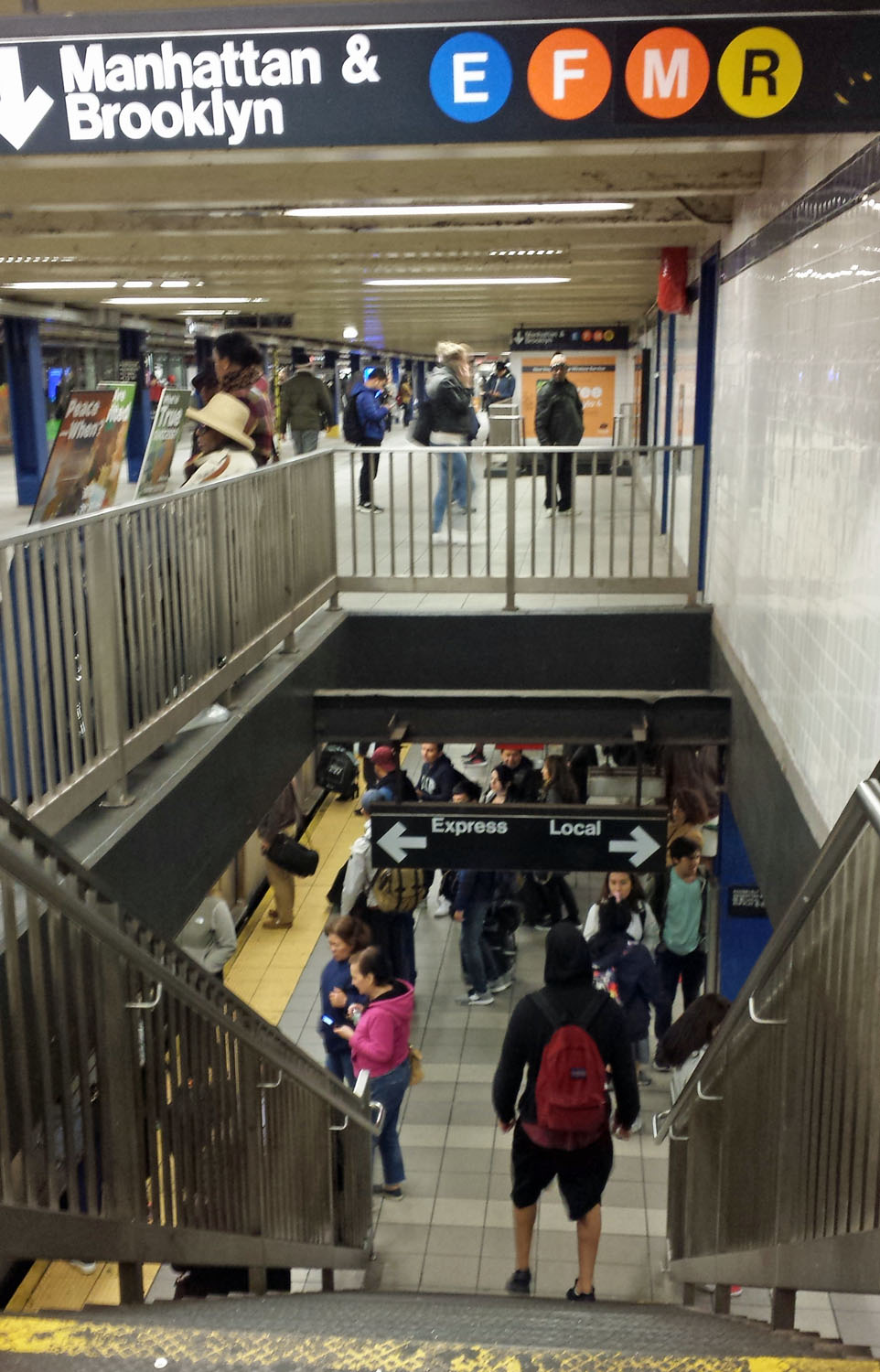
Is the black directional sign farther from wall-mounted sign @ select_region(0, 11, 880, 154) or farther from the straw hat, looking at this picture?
wall-mounted sign @ select_region(0, 11, 880, 154)

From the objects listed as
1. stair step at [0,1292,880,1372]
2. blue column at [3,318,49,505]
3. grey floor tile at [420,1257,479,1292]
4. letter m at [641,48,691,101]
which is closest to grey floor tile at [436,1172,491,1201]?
grey floor tile at [420,1257,479,1292]

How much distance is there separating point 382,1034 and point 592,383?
17.2 meters

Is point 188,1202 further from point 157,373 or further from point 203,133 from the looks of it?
point 157,373

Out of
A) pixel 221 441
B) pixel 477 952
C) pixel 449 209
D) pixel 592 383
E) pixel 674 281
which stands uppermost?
pixel 449 209

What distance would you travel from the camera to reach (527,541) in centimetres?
1015

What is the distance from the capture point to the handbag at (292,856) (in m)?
9.80

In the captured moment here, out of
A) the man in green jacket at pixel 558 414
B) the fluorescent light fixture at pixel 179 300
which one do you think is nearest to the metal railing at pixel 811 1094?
the man in green jacket at pixel 558 414

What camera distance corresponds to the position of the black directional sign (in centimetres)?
614

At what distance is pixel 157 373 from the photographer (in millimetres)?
35688

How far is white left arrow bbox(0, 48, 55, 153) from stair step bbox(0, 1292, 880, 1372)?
2463 mm

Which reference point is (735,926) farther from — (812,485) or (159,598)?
(159,598)

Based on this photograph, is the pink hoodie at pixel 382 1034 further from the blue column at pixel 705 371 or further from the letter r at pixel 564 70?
the letter r at pixel 564 70

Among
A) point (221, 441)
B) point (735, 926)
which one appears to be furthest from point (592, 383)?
point (221, 441)

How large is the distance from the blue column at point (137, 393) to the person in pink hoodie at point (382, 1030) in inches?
549
